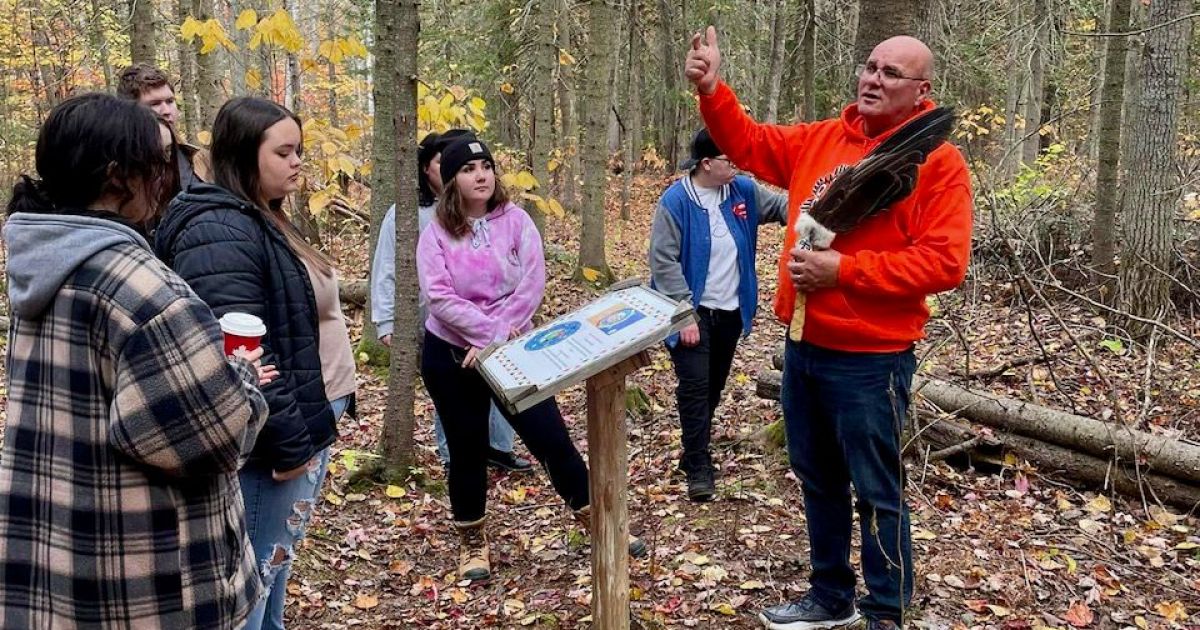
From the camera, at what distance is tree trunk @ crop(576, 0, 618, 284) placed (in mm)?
9828

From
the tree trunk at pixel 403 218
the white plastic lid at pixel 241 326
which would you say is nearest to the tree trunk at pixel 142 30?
the tree trunk at pixel 403 218

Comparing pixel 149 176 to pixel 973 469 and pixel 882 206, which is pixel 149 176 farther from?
pixel 973 469

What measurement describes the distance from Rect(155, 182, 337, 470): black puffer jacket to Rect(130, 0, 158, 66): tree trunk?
6339 millimetres

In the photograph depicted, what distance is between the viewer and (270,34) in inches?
201

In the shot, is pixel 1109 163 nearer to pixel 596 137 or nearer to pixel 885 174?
pixel 596 137

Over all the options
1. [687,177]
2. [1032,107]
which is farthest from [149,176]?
[1032,107]

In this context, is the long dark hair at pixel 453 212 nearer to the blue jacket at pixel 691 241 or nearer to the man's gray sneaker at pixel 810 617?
the blue jacket at pixel 691 241

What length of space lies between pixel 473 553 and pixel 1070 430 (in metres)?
3.41

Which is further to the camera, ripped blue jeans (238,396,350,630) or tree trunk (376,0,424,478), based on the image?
tree trunk (376,0,424,478)

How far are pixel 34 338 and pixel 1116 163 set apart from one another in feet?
28.9

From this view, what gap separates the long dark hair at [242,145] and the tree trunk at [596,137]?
697 centimetres

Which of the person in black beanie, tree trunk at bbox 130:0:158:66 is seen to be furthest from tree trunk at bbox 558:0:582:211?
the person in black beanie

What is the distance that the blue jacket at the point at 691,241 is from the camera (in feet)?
15.5

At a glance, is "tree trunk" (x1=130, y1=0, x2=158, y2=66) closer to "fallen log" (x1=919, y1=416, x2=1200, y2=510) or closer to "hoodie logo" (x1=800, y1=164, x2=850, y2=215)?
"hoodie logo" (x1=800, y1=164, x2=850, y2=215)
